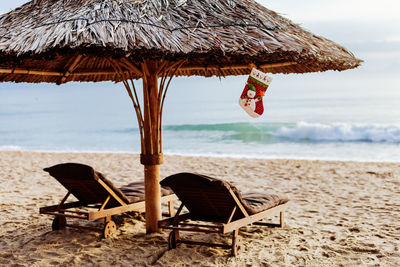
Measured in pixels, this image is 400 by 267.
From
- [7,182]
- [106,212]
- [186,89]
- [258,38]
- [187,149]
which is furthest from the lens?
[186,89]

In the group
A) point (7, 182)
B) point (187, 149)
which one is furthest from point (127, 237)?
point (187, 149)

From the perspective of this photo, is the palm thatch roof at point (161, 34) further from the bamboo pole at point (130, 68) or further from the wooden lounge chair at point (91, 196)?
the wooden lounge chair at point (91, 196)

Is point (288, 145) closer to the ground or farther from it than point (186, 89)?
closer to the ground

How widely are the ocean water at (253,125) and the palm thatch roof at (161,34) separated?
1544mm

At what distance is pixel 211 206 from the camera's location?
12.0 ft

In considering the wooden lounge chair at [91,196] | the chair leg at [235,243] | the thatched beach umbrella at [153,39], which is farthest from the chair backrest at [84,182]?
the chair leg at [235,243]

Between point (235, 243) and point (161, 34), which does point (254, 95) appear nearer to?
point (161, 34)

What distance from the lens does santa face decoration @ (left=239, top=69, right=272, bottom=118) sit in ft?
12.6

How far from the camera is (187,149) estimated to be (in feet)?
59.2

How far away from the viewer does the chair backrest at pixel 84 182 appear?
3807mm

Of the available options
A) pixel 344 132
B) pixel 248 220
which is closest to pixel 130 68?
pixel 248 220

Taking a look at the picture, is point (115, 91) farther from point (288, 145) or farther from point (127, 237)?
point (127, 237)

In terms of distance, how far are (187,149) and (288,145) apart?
424 centimetres

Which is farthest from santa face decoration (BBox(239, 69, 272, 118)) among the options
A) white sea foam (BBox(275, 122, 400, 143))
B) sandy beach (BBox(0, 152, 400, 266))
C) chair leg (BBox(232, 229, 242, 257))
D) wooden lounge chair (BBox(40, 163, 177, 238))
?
white sea foam (BBox(275, 122, 400, 143))
